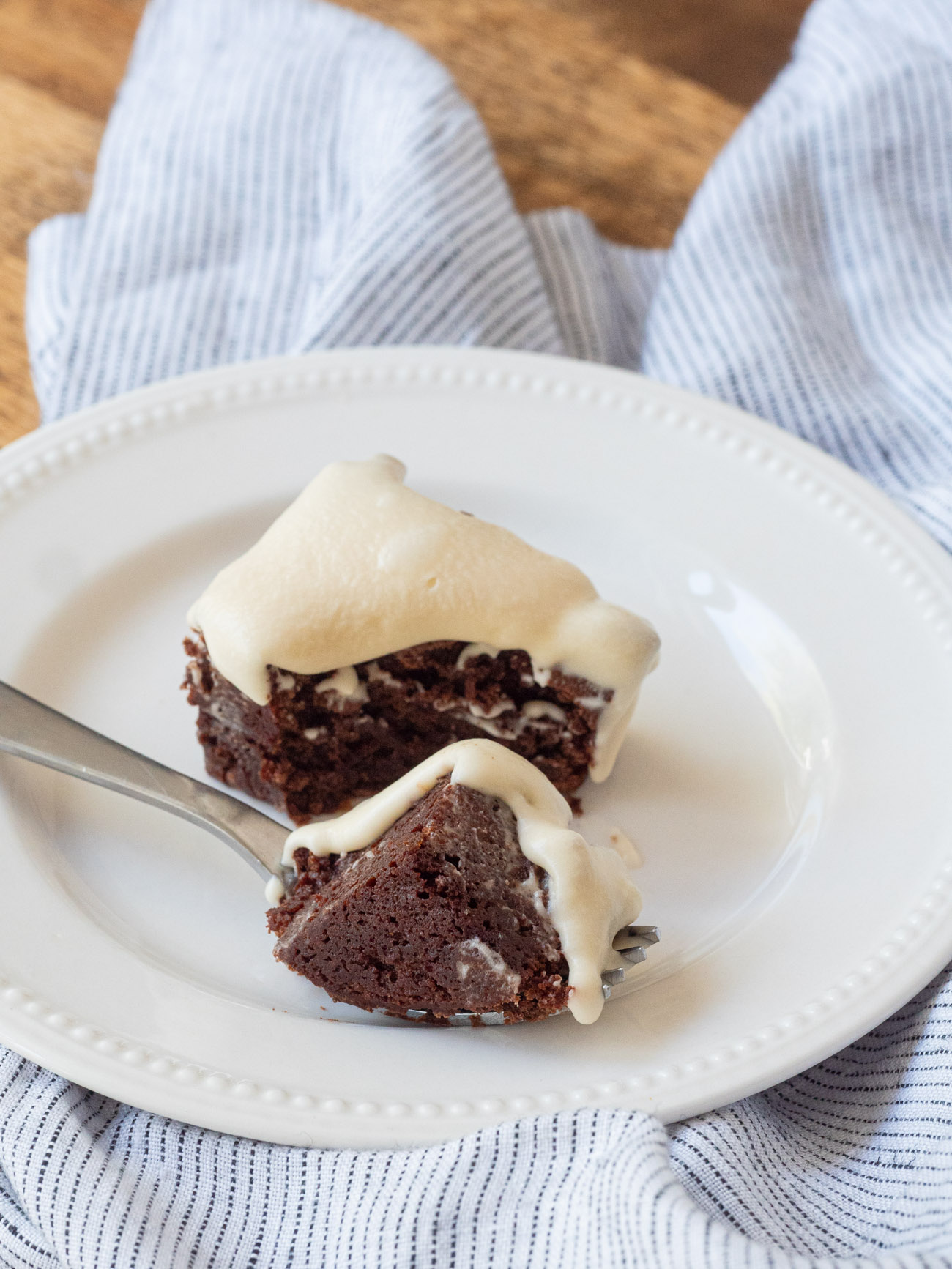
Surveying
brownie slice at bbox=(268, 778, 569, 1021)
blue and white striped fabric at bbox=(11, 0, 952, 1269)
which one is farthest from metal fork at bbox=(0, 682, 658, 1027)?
blue and white striped fabric at bbox=(11, 0, 952, 1269)

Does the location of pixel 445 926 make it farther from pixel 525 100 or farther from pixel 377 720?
pixel 525 100

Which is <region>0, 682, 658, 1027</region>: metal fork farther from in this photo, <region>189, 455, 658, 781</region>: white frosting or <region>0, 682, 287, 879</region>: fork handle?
<region>189, 455, 658, 781</region>: white frosting

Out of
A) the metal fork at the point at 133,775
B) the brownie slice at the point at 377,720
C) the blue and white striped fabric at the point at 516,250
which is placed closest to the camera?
the metal fork at the point at 133,775

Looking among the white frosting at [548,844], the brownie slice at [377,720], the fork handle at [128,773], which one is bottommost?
the fork handle at [128,773]

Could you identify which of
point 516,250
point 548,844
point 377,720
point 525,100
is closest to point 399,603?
point 377,720

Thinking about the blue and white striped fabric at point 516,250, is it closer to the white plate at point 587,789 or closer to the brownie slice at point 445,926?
the white plate at point 587,789

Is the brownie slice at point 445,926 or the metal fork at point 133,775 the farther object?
the metal fork at point 133,775

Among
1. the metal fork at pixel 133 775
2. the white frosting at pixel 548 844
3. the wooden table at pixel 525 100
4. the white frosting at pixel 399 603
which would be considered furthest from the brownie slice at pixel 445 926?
the wooden table at pixel 525 100
